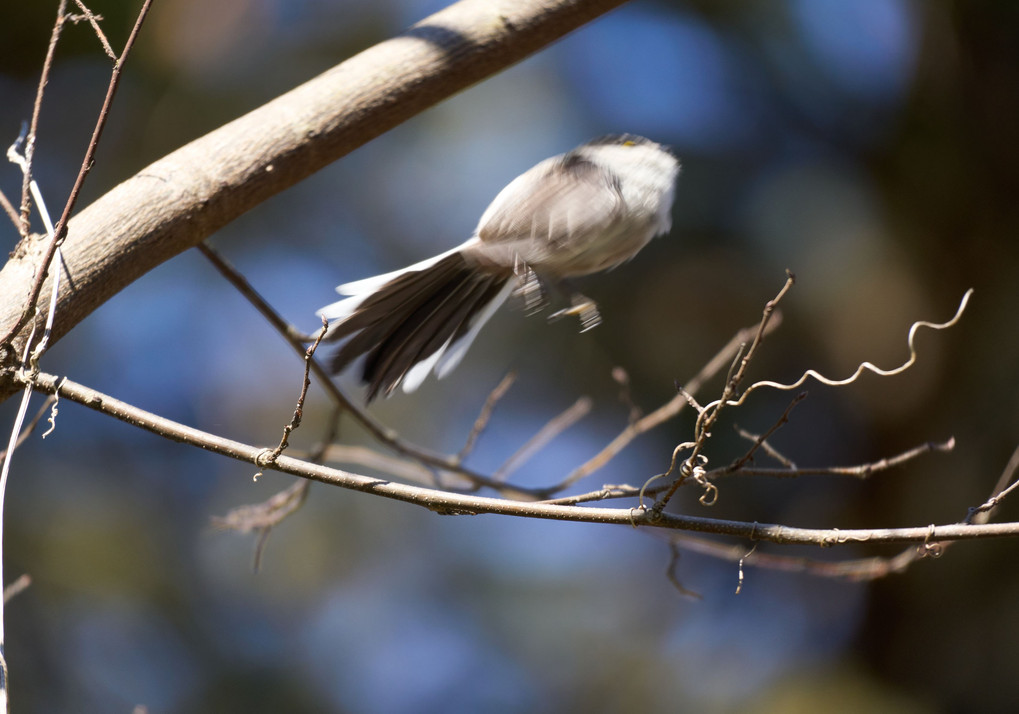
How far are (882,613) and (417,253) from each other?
89.7 inches

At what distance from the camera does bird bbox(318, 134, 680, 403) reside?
1.21m

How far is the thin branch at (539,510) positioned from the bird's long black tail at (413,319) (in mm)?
598

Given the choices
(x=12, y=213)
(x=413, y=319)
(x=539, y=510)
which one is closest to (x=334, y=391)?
(x=413, y=319)

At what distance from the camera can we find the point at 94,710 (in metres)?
3.09

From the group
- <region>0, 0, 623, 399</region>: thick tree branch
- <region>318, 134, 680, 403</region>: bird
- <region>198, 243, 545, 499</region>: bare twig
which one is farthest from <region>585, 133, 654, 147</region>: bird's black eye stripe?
<region>198, 243, 545, 499</region>: bare twig

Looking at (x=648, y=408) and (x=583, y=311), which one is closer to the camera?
(x=583, y=311)

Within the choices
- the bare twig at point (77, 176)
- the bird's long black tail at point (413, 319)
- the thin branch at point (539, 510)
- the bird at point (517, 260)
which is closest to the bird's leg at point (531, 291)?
the bird at point (517, 260)

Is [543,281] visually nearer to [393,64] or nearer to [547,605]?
[393,64]

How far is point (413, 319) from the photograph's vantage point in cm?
149

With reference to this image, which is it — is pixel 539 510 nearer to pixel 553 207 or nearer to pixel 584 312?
pixel 584 312

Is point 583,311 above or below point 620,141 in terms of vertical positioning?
below

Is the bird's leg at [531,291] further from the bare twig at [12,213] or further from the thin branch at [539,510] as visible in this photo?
the bare twig at [12,213]

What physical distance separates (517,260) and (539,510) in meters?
0.59

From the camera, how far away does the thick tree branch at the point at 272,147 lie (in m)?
0.96
